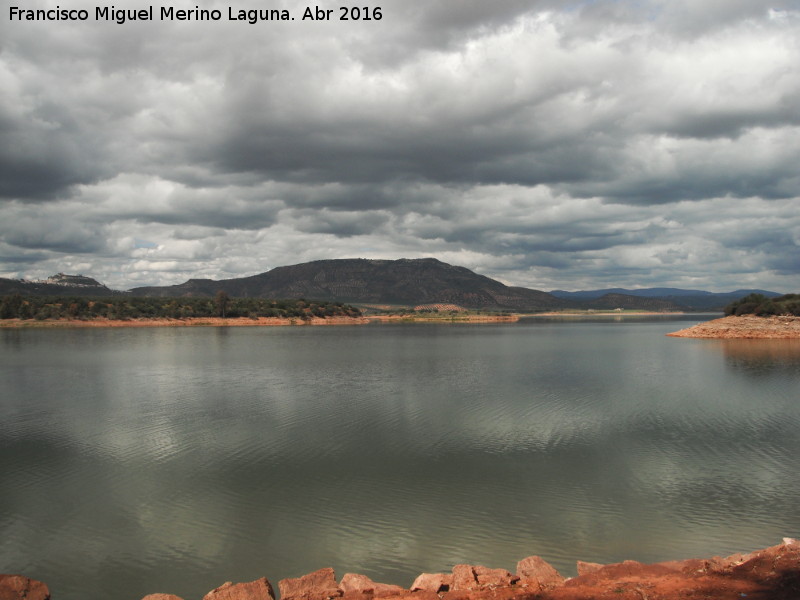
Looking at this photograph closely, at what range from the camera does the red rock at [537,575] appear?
28.9ft

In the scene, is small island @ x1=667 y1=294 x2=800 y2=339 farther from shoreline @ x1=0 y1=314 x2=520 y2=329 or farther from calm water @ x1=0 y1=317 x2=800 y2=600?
shoreline @ x1=0 y1=314 x2=520 y2=329

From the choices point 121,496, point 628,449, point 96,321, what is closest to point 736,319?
point 628,449

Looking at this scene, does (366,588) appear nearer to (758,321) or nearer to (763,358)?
(763,358)

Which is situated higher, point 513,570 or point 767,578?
point 767,578

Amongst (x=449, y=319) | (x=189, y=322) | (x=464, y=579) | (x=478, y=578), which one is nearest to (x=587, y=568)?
(x=478, y=578)

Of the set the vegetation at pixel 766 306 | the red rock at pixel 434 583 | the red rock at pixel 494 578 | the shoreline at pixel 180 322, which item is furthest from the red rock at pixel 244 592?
the shoreline at pixel 180 322

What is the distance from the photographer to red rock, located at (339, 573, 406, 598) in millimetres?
8750

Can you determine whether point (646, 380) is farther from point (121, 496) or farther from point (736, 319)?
point (736, 319)

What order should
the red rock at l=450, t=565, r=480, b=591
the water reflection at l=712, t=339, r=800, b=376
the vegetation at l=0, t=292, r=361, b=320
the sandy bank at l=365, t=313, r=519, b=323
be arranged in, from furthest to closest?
the sandy bank at l=365, t=313, r=519, b=323, the vegetation at l=0, t=292, r=361, b=320, the water reflection at l=712, t=339, r=800, b=376, the red rock at l=450, t=565, r=480, b=591

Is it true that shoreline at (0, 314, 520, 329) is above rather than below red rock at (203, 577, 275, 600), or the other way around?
above

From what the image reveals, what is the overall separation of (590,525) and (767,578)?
407cm

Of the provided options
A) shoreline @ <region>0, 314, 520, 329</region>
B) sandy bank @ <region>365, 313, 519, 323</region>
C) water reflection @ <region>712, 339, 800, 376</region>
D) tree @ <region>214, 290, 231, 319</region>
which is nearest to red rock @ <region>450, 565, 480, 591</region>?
water reflection @ <region>712, 339, 800, 376</region>

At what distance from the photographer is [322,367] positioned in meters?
43.4

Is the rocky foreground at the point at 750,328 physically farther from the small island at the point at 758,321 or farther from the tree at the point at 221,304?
the tree at the point at 221,304
